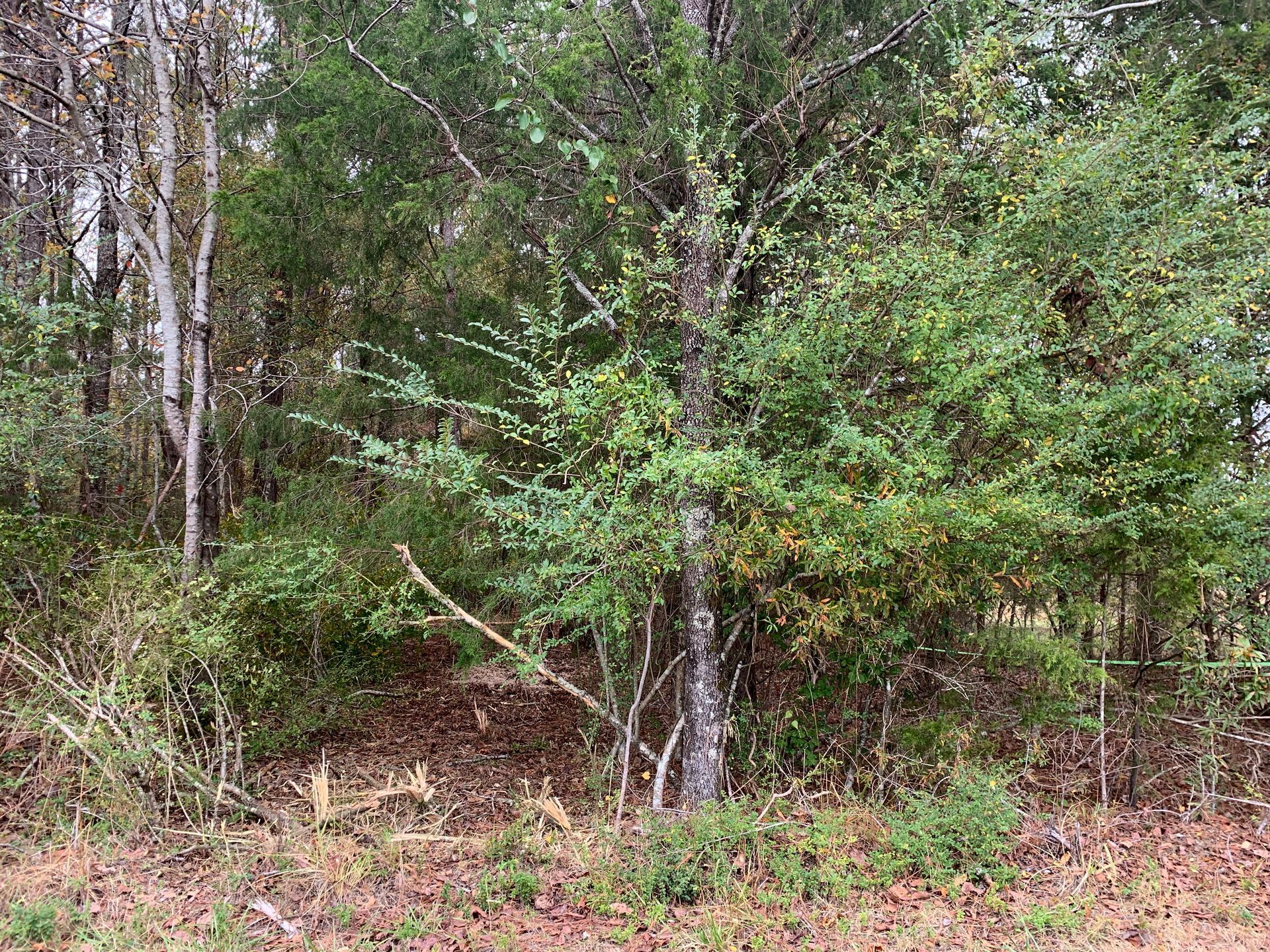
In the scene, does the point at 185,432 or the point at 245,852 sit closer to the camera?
the point at 245,852

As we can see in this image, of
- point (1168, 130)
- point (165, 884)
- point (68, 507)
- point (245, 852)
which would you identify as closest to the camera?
point (165, 884)

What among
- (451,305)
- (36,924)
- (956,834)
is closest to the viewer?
(36,924)

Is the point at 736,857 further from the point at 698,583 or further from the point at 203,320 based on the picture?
the point at 203,320

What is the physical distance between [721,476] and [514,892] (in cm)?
266

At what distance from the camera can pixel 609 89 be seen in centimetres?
634

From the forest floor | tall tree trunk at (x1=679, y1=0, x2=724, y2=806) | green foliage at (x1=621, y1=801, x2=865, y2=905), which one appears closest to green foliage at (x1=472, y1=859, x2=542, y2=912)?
the forest floor

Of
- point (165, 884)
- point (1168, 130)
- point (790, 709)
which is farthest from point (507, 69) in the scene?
point (165, 884)

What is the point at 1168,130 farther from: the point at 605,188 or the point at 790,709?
the point at 790,709

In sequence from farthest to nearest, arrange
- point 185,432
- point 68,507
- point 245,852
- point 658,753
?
point 68,507, point 185,432, point 658,753, point 245,852

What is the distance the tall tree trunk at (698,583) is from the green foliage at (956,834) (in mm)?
1331

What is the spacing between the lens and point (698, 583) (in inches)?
216

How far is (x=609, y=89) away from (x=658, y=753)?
585 cm

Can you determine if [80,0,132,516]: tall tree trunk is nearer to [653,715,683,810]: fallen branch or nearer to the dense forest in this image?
the dense forest

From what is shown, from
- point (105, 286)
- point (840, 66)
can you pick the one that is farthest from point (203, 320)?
point (840, 66)
